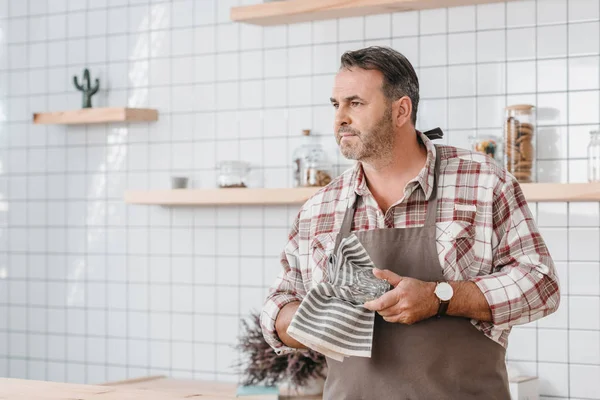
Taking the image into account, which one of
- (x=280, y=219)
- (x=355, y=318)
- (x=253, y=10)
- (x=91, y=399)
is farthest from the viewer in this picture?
(x=280, y=219)

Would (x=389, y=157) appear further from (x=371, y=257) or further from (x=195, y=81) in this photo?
(x=195, y=81)

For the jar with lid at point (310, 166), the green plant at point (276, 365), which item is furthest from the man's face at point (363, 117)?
the jar with lid at point (310, 166)

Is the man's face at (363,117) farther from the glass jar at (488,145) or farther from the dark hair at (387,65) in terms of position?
the glass jar at (488,145)

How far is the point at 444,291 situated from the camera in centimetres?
178

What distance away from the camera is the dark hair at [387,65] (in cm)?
197

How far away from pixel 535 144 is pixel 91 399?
1646mm

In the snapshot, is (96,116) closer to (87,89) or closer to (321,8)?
(87,89)

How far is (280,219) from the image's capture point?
3.38 meters

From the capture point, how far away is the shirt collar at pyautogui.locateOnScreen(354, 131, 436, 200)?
75.8 inches

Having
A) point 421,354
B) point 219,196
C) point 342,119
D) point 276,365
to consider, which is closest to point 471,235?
point 421,354

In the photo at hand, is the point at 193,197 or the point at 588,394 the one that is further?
the point at 193,197

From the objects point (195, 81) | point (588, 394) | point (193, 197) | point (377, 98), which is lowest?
point (588, 394)

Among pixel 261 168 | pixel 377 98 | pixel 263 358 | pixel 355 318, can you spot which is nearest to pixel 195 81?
pixel 261 168

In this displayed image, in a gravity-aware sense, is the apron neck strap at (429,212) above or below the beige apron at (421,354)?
above
